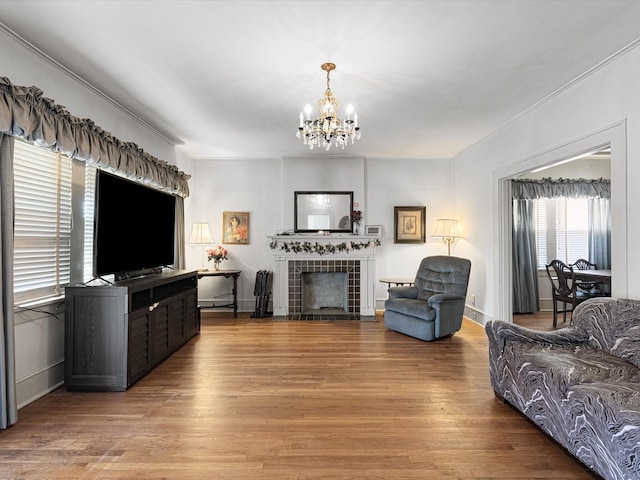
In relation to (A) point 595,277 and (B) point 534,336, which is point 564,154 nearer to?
(B) point 534,336

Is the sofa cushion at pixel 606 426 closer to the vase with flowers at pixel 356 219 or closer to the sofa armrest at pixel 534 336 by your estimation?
the sofa armrest at pixel 534 336

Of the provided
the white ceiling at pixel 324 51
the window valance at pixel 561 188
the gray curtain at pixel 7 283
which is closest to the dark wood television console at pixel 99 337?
the gray curtain at pixel 7 283

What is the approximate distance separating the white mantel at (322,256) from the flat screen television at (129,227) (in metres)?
1.89

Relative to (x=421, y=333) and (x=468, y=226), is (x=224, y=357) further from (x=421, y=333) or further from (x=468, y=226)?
(x=468, y=226)

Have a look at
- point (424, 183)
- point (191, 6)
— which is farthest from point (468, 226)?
point (191, 6)

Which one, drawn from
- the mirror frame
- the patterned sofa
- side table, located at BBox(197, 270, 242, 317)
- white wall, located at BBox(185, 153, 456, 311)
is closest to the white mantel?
the mirror frame

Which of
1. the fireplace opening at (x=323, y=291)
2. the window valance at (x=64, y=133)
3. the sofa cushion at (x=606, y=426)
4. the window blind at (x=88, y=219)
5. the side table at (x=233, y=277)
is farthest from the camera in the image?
the fireplace opening at (x=323, y=291)

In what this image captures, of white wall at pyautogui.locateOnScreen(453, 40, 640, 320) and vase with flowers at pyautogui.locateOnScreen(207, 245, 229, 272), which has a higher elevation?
white wall at pyautogui.locateOnScreen(453, 40, 640, 320)

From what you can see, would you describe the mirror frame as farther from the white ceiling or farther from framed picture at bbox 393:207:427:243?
the white ceiling

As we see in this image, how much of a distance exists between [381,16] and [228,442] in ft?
9.69

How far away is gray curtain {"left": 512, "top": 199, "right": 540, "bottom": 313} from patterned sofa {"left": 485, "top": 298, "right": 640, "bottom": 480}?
3.41 m

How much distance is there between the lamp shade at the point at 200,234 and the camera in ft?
18.8

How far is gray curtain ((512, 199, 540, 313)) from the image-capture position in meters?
5.97

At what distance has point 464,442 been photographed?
87.5 inches
